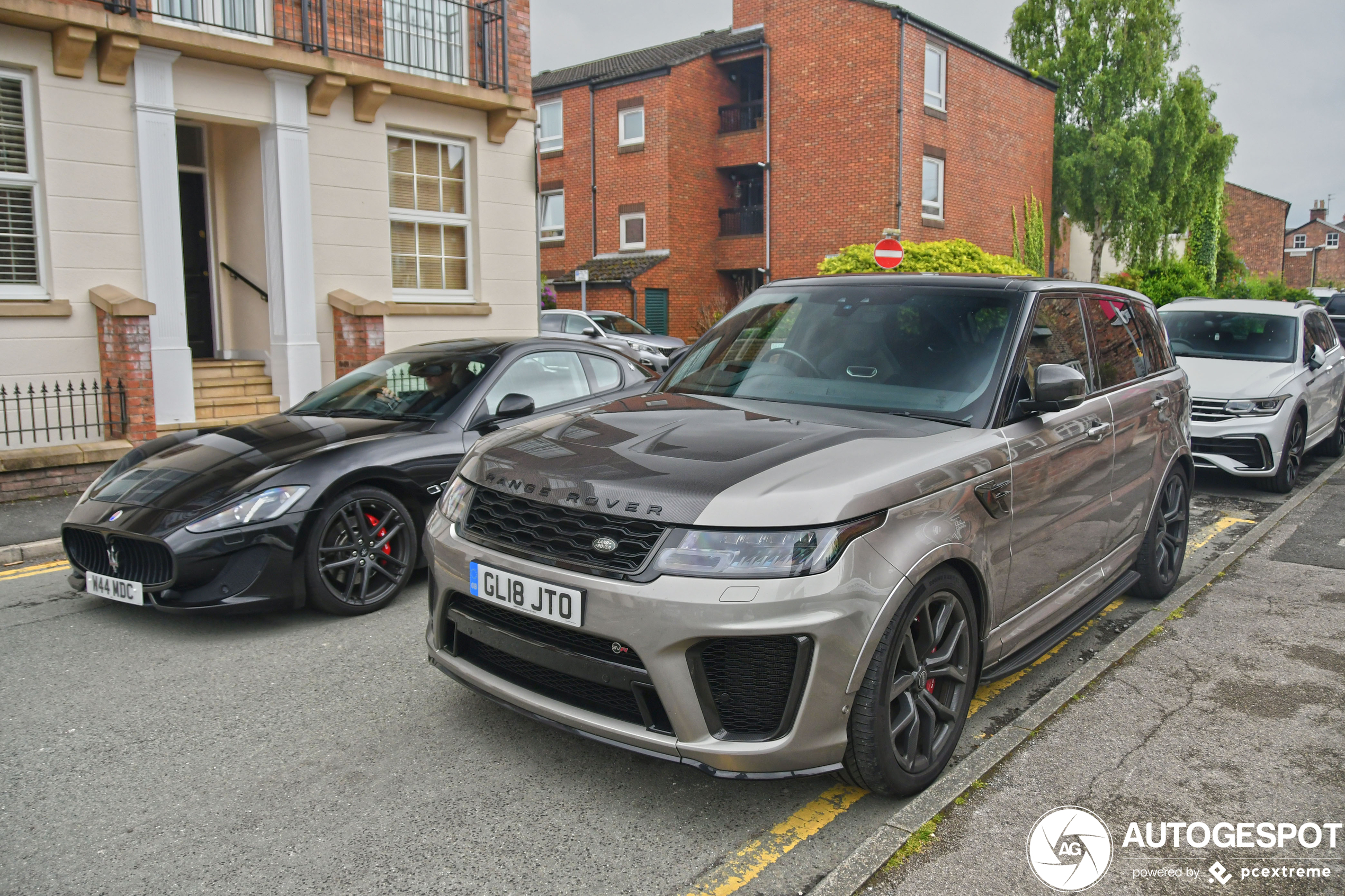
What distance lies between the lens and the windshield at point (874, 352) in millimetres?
3873

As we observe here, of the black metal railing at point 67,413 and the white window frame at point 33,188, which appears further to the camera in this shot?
the white window frame at point 33,188

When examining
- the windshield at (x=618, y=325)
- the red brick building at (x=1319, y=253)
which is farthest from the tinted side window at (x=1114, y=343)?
the red brick building at (x=1319, y=253)

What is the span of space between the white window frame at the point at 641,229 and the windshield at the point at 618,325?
7540 mm

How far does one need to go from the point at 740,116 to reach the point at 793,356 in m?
29.5

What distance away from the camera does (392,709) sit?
4.02 meters

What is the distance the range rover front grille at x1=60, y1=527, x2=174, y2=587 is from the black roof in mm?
27818

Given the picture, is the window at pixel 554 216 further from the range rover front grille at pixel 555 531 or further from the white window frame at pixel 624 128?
the range rover front grille at pixel 555 531

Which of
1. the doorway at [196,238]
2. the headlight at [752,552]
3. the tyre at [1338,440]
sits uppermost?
the doorway at [196,238]

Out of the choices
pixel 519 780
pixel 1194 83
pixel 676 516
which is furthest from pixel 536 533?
pixel 1194 83

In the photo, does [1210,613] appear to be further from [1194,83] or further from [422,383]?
[1194,83]

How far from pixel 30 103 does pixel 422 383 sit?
693 cm

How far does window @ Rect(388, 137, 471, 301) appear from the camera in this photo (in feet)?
43.3

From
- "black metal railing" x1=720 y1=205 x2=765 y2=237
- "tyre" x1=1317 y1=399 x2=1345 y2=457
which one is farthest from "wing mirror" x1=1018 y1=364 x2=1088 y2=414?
"black metal railing" x1=720 y1=205 x2=765 y2=237

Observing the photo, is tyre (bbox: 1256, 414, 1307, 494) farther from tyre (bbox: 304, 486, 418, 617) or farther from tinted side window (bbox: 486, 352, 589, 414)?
tyre (bbox: 304, 486, 418, 617)
